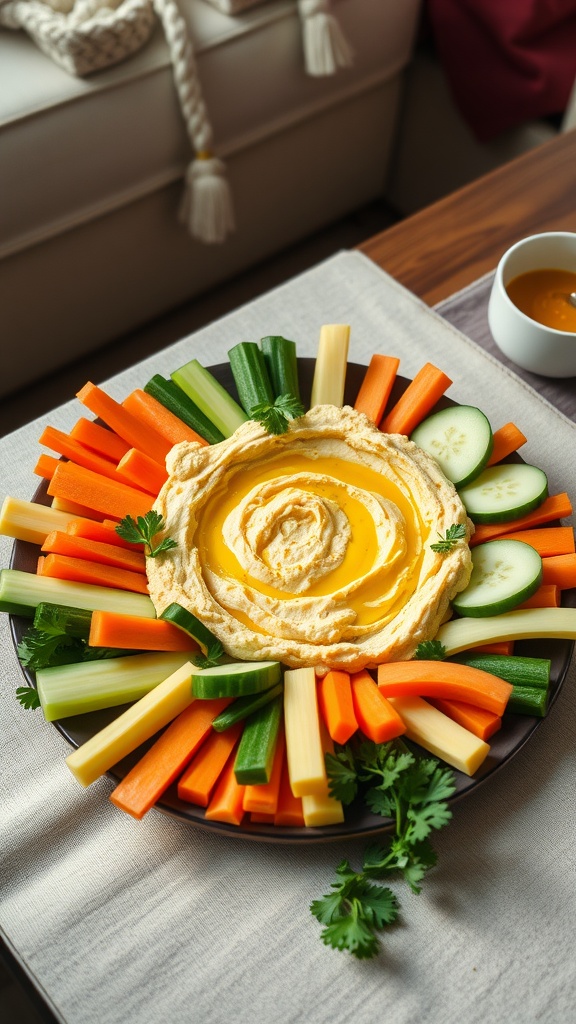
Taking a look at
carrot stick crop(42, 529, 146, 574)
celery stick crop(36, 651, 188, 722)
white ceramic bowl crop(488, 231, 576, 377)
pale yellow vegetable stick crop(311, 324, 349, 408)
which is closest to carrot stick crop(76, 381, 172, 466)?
carrot stick crop(42, 529, 146, 574)

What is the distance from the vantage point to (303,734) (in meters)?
1.45

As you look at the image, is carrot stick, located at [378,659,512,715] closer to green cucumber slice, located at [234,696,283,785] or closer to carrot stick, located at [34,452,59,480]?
green cucumber slice, located at [234,696,283,785]

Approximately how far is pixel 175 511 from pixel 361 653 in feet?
1.52

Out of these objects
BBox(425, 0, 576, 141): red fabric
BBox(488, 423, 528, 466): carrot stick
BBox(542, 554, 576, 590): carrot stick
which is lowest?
BBox(542, 554, 576, 590): carrot stick

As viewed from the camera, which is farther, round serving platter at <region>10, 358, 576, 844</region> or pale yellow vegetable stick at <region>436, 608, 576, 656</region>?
pale yellow vegetable stick at <region>436, 608, 576, 656</region>

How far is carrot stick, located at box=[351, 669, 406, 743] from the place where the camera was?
4.72 feet

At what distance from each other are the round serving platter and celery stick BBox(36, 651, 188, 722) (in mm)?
31

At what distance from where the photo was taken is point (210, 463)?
1.78m

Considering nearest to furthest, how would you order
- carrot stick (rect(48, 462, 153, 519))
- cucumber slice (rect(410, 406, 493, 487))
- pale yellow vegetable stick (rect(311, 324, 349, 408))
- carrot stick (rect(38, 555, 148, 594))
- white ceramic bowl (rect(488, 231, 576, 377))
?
1. carrot stick (rect(38, 555, 148, 594))
2. carrot stick (rect(48, 462, 153, 519))
3. cucumber slice (rect(410, 406, 493, 487))
4. pale yellow vegetable stick (rect(311, 324, 349, 408))
5. white ceramic bowl (rect(488, 231, 576, 377))

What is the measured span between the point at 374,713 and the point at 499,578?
0.38 meters

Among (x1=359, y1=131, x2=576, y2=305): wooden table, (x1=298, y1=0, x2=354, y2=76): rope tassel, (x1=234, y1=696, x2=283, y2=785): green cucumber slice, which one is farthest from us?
(x1=298, y1=0, x2=354, y2=76): rope tassel

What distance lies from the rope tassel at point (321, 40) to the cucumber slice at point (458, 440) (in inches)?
71.3

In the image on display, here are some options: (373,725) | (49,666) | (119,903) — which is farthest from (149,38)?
(119,903)

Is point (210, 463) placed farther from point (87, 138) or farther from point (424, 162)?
point (424, 162)
